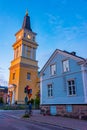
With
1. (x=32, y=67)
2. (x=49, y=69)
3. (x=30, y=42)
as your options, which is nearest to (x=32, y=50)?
(x=30, y=42)

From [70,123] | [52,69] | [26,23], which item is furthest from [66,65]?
[26,23]

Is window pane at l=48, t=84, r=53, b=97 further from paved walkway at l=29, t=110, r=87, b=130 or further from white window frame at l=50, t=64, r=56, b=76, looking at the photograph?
paved walkway at l=29, t=110, r=87, b=130

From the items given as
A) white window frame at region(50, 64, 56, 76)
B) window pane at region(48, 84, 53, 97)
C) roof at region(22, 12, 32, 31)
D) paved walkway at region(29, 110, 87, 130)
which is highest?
roof at region(22, 12, 32, 31)

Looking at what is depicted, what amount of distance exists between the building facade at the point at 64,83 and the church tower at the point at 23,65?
17137 millimetres

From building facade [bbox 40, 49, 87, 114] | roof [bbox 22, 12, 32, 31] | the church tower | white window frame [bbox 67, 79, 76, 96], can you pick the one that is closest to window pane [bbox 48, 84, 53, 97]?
building facade [bbox 40, 49, 87, 114]

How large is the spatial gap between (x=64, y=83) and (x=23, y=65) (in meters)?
23.3

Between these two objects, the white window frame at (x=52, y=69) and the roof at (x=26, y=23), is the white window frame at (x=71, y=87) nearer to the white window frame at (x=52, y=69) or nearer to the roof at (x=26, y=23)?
the white window frame at (x=52, y=69)

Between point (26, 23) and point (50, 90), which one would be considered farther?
point (26, 23)

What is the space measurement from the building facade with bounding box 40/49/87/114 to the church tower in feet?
56.2

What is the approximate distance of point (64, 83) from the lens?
67.6 feet

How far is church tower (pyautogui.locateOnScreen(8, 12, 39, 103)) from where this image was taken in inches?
1602

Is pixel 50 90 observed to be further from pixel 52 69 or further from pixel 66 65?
pixel 66 65

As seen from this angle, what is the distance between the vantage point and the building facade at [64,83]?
60.2 ft

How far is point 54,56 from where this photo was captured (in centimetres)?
2353
